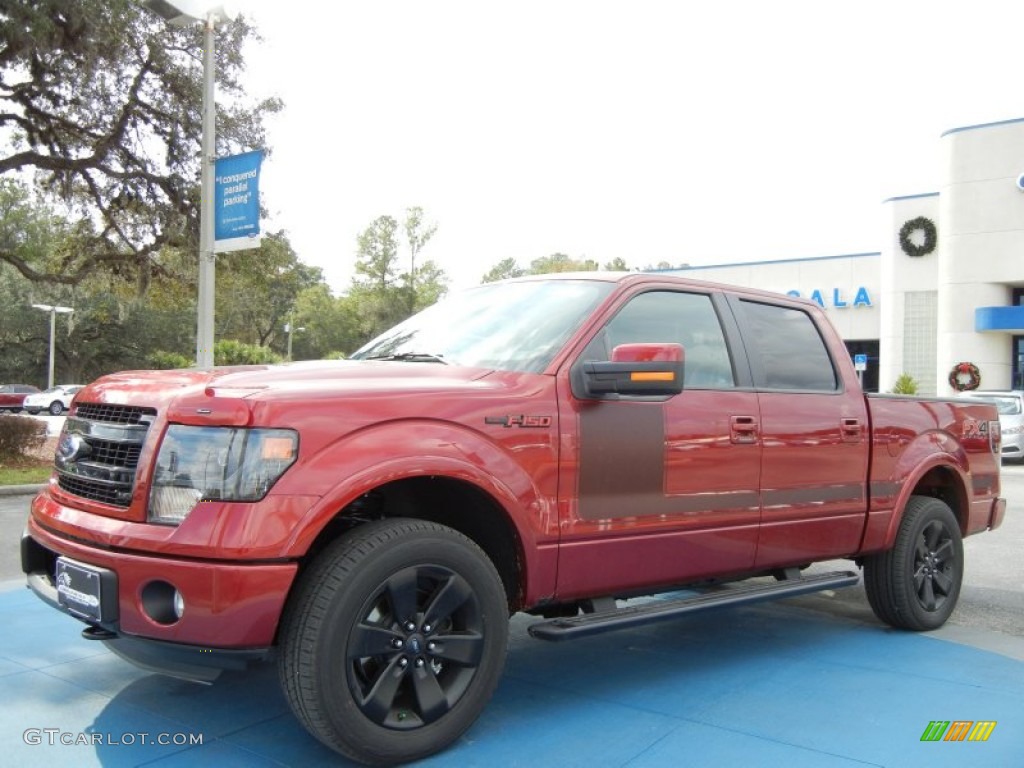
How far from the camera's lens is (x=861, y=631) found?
17.5 feet

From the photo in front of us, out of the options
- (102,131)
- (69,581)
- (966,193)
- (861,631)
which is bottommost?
(861,631)

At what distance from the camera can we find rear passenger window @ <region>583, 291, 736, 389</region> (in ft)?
13.5

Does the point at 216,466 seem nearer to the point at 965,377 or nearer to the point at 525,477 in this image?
the point at 525,477

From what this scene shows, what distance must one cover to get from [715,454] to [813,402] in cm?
90

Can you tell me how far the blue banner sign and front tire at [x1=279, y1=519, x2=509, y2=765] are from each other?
8.91 metres

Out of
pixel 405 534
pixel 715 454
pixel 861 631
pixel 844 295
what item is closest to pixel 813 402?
pixel 715 454

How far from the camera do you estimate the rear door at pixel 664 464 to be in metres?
3.66

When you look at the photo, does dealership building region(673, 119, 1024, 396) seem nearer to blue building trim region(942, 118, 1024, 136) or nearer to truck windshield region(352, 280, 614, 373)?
blue building trim region(942, 118, 1024, 136)

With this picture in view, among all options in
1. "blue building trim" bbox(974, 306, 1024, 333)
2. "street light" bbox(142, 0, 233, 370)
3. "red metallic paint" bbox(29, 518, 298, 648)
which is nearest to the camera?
"red metallic paint" bbox(29, 518, 298, 648)

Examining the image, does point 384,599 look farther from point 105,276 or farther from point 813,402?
point 105,276

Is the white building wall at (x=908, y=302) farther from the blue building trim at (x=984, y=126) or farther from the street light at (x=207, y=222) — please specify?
the street light at (x=207, y=222)

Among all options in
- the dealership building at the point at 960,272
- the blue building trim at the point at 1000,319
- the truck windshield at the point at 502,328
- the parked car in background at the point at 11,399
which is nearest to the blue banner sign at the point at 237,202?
the truck windshield at the point at 502,328

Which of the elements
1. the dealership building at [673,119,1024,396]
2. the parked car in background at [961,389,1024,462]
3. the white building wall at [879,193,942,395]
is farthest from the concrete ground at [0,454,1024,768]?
the white building wall at [879,193,942,395]

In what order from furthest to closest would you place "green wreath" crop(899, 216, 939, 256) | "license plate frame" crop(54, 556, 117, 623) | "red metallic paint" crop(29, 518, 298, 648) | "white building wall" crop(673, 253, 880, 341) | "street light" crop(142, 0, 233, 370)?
"white building wall" crop(673, 253, 880, 341) < "green wreath" crop(899, 216, 939, 256) < "street light" crop(142, 0, 233, 370) < "license plate frame" crop(54, 556, 117, 623) < "red metallic paint" crop(29, 518, 298, 648)
